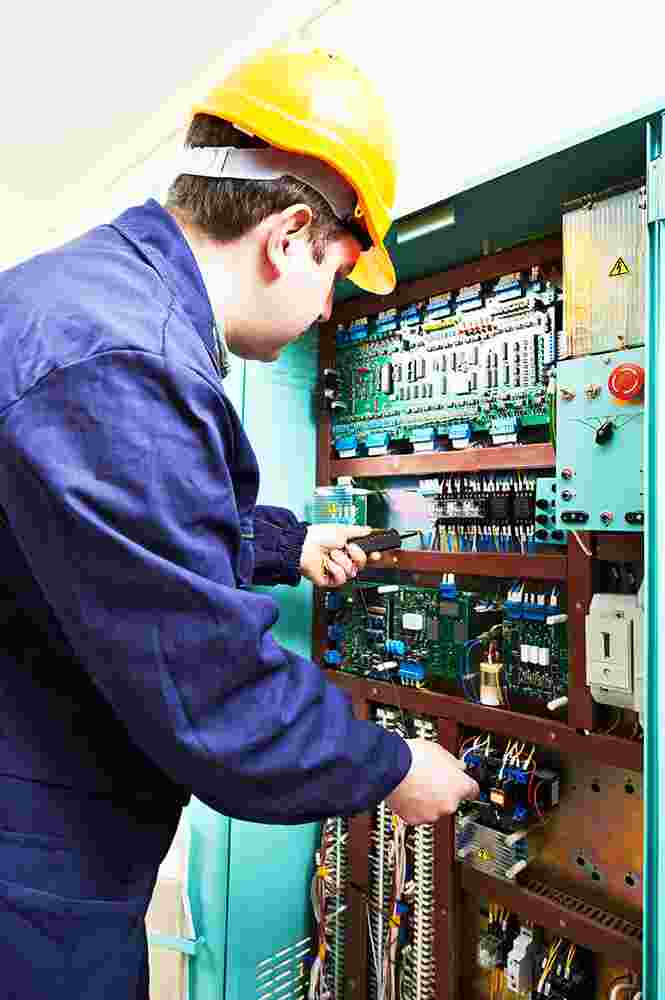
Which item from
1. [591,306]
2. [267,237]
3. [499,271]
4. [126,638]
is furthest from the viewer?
[499,271]

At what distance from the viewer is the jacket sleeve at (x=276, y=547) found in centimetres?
153

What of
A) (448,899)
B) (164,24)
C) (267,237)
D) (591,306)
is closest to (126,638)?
(267,237)

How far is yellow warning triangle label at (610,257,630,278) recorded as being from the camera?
1157 millimetres

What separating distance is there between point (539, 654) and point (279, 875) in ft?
2.94

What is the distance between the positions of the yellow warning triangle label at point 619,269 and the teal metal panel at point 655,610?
0.67ft

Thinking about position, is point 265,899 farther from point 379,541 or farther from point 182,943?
point 379,541

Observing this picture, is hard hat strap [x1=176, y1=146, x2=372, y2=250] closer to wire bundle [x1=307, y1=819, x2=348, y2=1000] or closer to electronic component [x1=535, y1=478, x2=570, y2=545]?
electronic component [x1=535, y1=478, x2=570, y2=545]

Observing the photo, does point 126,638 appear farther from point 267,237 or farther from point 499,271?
point 499,271

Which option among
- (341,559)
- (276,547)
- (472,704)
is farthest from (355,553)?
(472,704)

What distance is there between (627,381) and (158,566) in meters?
0.82

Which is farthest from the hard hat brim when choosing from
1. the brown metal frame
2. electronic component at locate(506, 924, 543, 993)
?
electronic component at locate(506, 924, 543, 993)

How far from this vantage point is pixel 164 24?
80.6 inches

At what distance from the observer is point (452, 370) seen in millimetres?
1665

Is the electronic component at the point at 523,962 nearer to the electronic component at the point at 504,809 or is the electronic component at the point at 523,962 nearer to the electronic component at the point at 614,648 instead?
the electronic component at the point at 504,809
